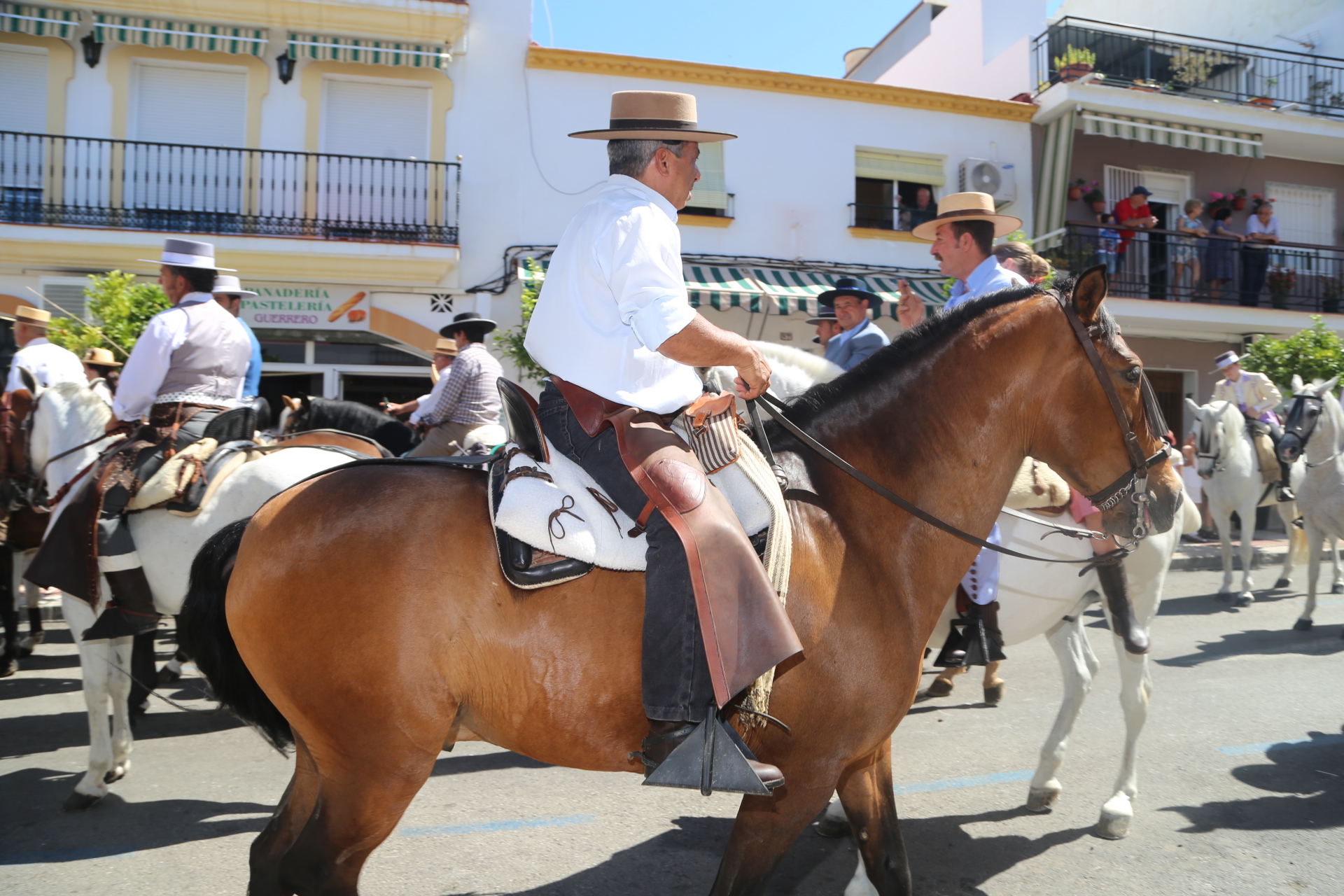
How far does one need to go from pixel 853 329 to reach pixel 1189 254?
14707 millimetres

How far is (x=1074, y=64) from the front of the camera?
16.0 metres

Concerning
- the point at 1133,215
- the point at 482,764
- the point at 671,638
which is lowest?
the point at 482,764

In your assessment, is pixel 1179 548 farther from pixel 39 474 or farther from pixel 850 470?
pixel 39 474

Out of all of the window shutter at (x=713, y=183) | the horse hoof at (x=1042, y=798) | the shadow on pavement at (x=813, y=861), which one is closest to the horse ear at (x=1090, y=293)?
the shadow on pavement at (x=813, y=861)

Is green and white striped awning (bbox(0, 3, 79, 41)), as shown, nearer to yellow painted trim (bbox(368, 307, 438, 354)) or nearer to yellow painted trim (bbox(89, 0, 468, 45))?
yellow painted trim (bbox(89, 0, 468, 45))

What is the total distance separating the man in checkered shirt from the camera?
743cm

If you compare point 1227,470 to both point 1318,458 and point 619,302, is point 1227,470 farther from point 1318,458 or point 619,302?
point 619,302

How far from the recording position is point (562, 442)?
2436 millimetres

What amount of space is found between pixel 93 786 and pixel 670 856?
2795 mm

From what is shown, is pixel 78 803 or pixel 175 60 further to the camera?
pixel 175 60

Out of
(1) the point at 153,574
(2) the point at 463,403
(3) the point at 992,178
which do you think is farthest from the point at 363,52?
(1) the point at 153,574

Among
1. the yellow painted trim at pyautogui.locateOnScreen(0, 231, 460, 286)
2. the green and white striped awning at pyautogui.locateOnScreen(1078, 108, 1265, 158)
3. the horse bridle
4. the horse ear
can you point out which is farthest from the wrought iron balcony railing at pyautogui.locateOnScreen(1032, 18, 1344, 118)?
the horse ear

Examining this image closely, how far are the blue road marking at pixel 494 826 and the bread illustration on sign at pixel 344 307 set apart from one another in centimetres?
1130

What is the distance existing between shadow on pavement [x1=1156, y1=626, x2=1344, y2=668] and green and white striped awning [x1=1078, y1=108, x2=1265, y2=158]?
11.0m
